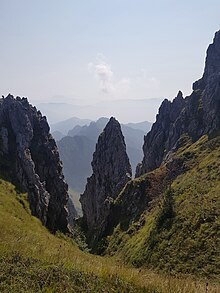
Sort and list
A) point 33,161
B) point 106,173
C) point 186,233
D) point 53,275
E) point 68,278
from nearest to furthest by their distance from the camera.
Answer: point 68,278 → point 53,275 → point 186,233 → point 33,161 → point 106,173

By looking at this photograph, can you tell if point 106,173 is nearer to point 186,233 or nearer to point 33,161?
point 33,161

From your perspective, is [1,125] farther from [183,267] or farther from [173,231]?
[183,267]

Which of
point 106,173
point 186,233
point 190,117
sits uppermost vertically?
point 190,117

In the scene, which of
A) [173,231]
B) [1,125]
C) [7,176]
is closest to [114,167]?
[1,125]

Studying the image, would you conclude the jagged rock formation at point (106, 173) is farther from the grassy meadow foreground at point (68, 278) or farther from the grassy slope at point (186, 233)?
the grassy meadow foreground at point (68, 278)

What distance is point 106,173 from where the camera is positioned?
476 ft

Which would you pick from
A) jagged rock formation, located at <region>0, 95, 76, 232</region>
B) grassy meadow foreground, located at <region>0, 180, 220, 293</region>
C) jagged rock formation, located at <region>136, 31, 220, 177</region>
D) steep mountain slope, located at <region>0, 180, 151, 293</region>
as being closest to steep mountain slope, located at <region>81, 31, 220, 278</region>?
jagged rock formation, located at <region>136, 31, 220, 177</region>

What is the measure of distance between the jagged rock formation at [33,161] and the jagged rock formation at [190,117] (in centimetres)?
4537

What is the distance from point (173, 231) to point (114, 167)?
8841 cm

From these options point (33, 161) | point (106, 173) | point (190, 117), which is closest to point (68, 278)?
point (33, 161)

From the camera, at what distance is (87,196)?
5950 inches

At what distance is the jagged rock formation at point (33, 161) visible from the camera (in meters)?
89.9

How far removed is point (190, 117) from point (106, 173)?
41.6m

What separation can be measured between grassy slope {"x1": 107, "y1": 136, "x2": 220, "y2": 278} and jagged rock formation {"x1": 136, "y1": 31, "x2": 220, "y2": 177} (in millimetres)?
38772
